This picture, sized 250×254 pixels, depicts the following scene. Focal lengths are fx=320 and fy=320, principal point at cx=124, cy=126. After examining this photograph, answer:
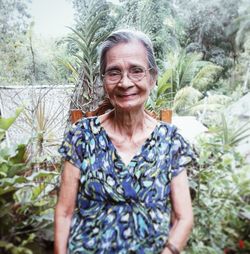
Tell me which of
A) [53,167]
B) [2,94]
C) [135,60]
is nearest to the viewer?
[135,60]

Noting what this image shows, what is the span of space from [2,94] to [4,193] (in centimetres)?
138

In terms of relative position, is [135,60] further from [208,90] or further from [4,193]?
[208,90]

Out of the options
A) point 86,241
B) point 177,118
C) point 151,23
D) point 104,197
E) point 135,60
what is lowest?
point 86,241

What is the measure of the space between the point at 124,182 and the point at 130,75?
32cm

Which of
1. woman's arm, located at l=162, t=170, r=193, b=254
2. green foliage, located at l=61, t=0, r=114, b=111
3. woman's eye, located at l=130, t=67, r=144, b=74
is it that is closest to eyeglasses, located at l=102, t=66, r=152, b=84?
woman's eye, located at l=130, t=67, r=144, b=74

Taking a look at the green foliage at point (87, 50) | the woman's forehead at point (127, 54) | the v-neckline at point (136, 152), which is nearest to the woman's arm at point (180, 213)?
the v-neckline at point (136, 152)

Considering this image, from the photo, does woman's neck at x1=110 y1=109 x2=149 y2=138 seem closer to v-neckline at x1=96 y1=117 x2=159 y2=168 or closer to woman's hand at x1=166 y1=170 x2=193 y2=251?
v-neckline at x1=96 y1=117 x2=159 y2=168

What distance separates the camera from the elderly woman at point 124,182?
939 mm

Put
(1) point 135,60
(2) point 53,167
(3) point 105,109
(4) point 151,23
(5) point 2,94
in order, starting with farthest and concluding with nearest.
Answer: (5) point 2,94 → (4) point 151,23 → (2) point 53,167 → (3) point 105,109 → (1) point 135,60

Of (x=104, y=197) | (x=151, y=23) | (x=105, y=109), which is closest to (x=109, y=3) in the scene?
(x=151, y=23)

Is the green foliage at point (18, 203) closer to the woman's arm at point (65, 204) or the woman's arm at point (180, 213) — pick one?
the woman's arm at point (65, 204)

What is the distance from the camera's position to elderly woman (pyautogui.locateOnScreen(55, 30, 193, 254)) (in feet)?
3.08

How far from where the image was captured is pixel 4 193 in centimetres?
96

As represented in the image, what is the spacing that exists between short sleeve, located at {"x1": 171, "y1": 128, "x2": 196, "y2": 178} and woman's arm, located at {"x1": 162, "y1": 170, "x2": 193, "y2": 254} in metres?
0.02
